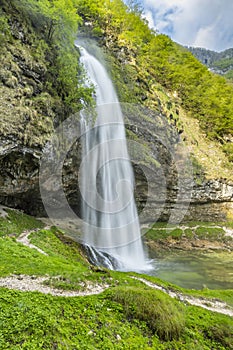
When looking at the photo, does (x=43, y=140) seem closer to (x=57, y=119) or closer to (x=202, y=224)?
(x=57, y=119)

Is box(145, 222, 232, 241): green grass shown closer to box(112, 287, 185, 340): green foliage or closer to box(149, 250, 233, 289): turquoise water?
box(149, 250, 233, 289): turquoise water

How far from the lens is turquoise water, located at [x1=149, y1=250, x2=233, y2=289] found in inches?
674

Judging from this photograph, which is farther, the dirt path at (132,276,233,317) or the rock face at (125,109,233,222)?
the rock face at (125,109,233,222)

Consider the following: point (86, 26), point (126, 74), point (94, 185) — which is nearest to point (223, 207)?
point (94, 185)

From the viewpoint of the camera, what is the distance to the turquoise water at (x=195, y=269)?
56.1 ft

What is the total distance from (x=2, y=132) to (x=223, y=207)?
94.5 feet

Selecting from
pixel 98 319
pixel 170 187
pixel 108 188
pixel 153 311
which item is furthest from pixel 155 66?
pixel 98 319

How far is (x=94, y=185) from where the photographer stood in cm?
2383

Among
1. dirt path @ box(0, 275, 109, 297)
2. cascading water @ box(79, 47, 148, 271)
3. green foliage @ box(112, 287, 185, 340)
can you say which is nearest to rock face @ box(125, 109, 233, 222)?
cascading water @ box(79, 47, 148, 271)

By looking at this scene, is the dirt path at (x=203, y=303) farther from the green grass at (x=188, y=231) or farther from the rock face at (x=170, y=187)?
the rock face at (x=170, y=187)

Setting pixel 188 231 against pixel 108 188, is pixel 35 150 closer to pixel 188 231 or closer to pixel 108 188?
pixel 108 188

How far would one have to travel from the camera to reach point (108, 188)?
24.1 metres

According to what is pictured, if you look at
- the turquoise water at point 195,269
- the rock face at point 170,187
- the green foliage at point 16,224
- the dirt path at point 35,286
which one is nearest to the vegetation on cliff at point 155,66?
the rock face at point 170,187

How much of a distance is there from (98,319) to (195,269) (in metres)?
15.5
